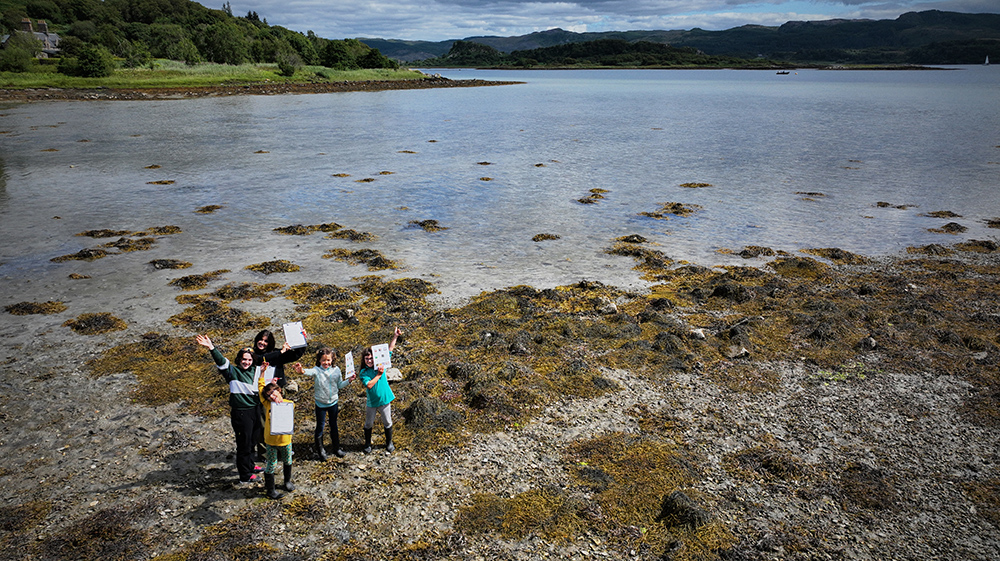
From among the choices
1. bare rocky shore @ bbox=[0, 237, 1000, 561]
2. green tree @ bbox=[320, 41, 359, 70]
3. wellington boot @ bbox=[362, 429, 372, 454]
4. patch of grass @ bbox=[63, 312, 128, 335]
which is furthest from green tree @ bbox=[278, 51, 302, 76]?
wellington boot @ bbox=[362, 429, 372, 454]

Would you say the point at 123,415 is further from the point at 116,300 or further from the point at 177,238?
the point at 177,238

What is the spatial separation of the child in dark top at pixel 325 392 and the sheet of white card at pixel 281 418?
717 millimetres

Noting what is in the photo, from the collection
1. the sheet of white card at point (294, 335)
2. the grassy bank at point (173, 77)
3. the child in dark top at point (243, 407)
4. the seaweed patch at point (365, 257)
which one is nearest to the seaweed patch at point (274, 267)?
the seaweed patch at point (365, 257)

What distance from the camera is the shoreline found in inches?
2687

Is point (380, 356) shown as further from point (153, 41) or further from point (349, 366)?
point (153, 41)

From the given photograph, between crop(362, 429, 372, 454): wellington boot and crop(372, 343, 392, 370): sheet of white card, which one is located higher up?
crop(372, 343, 392, 370): sheet of white card

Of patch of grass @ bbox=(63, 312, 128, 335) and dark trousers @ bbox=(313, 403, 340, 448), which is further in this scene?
patch of grass @ bbox=(63, 312, 128, 335)

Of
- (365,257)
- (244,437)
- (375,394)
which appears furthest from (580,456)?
(365,257)

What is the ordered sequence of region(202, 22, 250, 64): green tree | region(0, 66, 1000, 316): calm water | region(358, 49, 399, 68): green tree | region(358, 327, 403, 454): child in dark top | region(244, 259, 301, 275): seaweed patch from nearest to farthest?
1. region(358, 327, 403, 454): child in dark top
2. region(244, 259, 301, 275): seaweed patch
3. region(0, 66, 1000, 316): calm water
4. region(202, 22, 250, 64): green tree
5. region(358, 49, 399, 68): green tree

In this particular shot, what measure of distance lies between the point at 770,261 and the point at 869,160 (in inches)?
926

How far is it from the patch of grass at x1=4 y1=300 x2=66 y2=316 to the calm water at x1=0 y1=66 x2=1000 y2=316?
450mm

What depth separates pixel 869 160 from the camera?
1351 inches

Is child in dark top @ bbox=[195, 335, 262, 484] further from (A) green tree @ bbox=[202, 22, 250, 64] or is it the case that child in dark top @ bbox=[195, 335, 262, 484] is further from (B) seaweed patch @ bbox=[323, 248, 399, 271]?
(A) green tree @ bbox=[202, 22, 250, 64]

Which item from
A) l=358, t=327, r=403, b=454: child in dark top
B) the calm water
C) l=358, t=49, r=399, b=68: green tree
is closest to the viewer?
l=358, t=327, r=403, b=454: child in dark top
